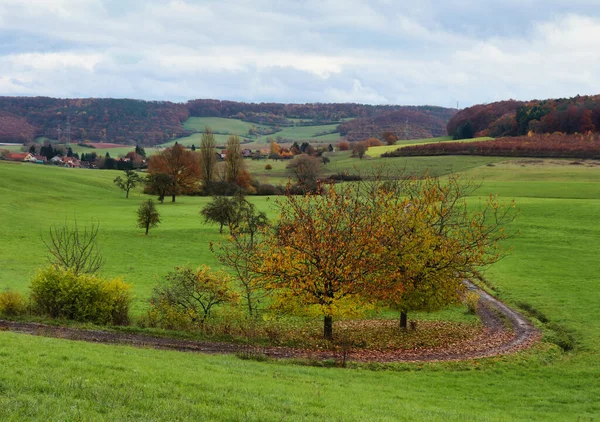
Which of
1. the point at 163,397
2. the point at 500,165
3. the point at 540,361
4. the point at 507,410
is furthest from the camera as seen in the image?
the point at 500,165

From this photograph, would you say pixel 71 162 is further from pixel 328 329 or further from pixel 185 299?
pixel 328 329

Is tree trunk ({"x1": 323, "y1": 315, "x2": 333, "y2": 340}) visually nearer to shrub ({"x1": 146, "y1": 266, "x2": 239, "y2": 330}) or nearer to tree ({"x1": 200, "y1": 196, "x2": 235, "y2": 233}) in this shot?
shrub ({"x1": 146, "y1": 266, "x2": 239, "y2": 330})

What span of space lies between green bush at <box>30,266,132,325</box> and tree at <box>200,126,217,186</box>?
87188 mm

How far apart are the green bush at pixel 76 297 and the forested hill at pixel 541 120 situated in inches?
5966

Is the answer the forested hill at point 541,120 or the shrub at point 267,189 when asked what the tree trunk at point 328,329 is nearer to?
the shrub at point 267,189

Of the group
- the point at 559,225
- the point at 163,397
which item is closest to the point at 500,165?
the point at 559,225

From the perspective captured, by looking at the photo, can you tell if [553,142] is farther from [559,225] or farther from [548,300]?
[548,300]

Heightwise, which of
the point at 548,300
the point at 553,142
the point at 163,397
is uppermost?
the point at 553,142

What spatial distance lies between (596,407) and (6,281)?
35.9 metres

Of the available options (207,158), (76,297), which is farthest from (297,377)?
(207,158)

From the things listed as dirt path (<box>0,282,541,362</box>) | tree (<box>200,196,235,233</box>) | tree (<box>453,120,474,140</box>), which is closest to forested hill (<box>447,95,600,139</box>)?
tree (<box>453,120,474,140</box>)

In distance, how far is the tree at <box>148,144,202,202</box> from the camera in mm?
104062

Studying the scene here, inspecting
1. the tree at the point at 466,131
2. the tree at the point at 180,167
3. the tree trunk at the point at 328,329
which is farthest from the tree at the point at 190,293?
the tree at the point at 466,131

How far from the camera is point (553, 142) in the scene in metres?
131
